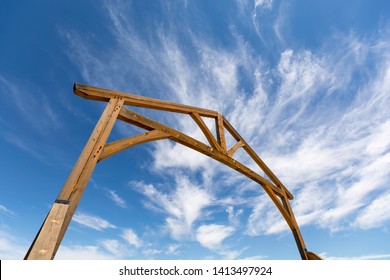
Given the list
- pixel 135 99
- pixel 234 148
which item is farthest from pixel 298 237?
pixel 135 99

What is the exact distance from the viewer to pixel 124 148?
2404 mm

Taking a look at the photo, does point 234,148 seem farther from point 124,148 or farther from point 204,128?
point 124,148

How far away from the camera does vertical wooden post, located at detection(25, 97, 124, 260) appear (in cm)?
129

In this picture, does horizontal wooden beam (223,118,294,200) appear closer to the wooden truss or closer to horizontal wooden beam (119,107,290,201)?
the wooden truss

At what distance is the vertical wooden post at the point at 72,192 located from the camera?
1285mm

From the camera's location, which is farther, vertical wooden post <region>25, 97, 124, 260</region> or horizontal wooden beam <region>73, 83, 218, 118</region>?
horizontal wooden beam <region>73, 83, 218, 118</region>

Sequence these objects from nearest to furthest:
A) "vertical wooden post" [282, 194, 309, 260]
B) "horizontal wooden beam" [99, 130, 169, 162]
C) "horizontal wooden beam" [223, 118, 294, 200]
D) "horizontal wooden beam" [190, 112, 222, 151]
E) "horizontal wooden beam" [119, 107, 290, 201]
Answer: "horizontal wooden beam" [99, 130, 169, 162]
"horizontal wooden beam" [119, 107, 290, 201]
"horizontal wooden beam" [190, 112, 222, 151]
"vertical wooden post" [282, 194, 309, 260]
"horizontal wooden beam" [223, 118, 294, 200]

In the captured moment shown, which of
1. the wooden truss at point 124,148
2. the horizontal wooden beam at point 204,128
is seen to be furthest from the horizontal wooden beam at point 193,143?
the horizontal wooden beam at point 204,128

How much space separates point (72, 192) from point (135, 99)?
1.57m

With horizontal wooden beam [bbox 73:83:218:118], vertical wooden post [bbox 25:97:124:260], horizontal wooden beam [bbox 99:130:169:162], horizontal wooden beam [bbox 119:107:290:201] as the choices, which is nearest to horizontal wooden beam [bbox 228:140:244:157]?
horizontal wooden beam [bbox 119:107:290:201]
